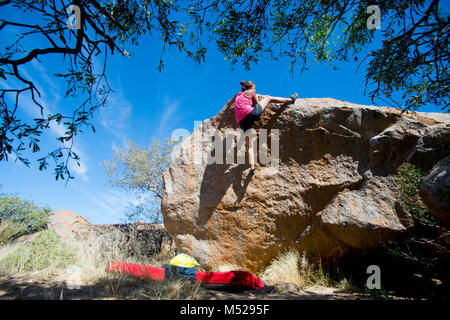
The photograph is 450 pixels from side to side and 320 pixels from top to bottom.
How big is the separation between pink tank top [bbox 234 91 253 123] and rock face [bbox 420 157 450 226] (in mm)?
3084

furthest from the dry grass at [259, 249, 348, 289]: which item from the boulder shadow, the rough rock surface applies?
the rough rock surface

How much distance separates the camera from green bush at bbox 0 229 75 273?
4431 millimetres

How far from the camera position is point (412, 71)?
368cm

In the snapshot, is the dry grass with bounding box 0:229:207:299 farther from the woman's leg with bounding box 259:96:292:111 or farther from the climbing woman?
the woman's leg with bounding box 259:96:292:111

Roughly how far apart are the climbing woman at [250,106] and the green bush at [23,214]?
28.2ft

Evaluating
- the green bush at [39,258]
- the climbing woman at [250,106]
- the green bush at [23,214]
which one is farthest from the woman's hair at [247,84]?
the green bush at [23,214]

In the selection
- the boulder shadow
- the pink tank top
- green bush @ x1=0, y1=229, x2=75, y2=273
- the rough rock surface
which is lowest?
green bush @ x1=0, y1=229, x2=75, y2=273

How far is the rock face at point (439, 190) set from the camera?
2980mm

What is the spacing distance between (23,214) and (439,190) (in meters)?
12.6

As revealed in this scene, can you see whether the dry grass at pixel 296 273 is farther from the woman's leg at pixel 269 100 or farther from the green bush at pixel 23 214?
the green bush at pixel 23 214

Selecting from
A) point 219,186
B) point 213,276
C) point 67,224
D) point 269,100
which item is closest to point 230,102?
point 269,100
